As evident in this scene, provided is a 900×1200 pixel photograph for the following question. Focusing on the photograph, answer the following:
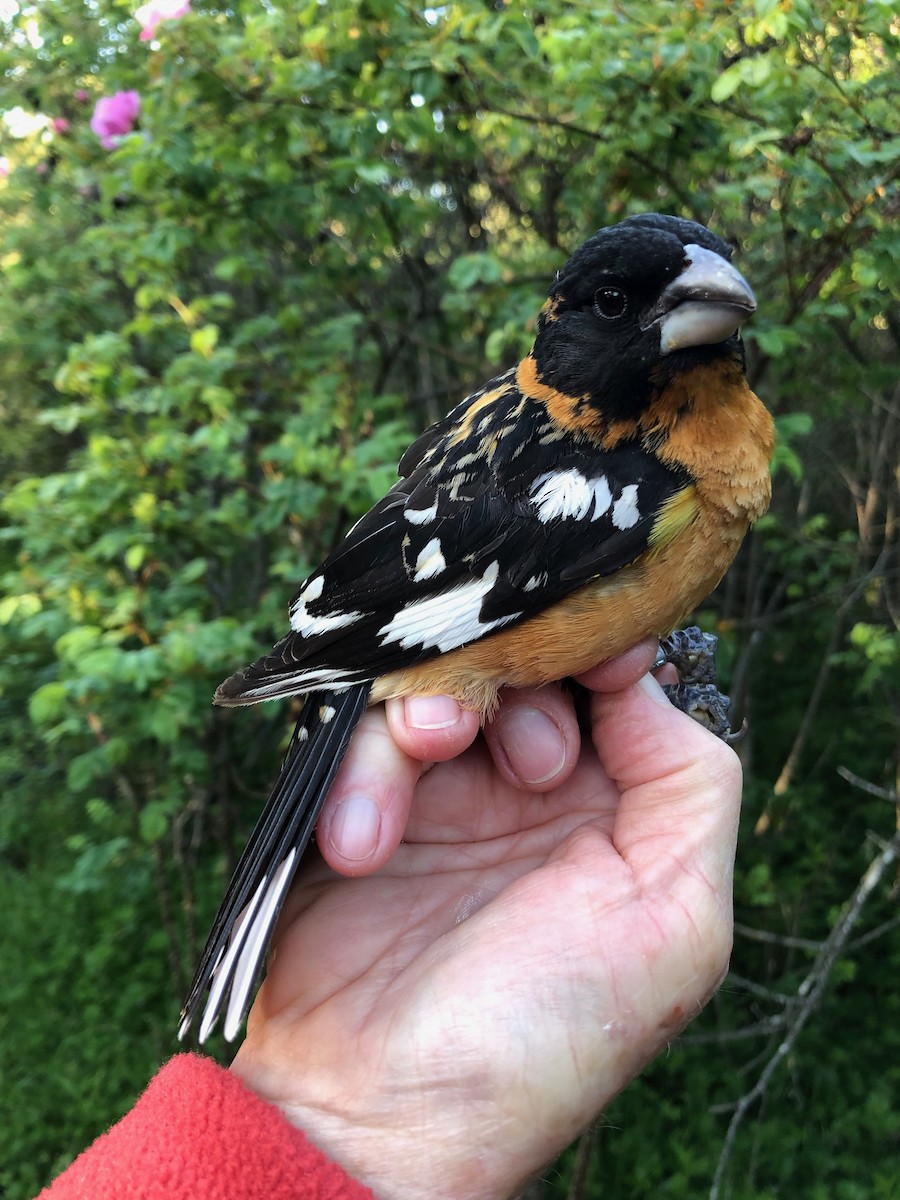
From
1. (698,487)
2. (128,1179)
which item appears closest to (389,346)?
(698,487)

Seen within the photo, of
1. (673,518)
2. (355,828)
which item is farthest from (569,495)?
(355,828)

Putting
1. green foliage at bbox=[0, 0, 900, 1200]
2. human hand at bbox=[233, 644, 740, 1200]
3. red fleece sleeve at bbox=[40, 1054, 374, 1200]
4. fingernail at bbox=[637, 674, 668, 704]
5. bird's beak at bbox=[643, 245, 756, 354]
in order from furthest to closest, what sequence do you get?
1. green foliage at bbox=[0, 0, 900, 1200]
2. fingernail at bbox=[637, 674, 668, 704]
3. bird's beak at bbox=[643, 245, 756, 354]
4. human hand at bbox=[233, 644, 740, 1200]
5. red fleece sleeve at bbox=[40, 1054, 374, 1200]

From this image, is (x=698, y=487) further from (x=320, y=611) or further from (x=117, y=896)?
(x=117, y=896)

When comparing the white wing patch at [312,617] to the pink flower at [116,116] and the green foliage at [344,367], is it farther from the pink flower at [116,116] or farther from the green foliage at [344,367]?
the pink flower at [116,116]

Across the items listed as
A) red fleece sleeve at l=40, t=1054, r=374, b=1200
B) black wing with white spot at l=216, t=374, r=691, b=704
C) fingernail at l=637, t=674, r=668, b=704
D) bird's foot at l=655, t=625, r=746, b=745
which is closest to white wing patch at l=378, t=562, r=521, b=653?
black wing with white spot at l=216, t=374, r=691, b=704

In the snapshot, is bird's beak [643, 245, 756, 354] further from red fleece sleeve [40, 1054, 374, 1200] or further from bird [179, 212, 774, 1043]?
red fleece sleeve [40, 1054, 374, 1200]

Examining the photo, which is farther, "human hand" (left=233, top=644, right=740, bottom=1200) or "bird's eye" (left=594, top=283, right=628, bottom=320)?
"bird's eye" (left=594, top=283, right=628, bottom=320)

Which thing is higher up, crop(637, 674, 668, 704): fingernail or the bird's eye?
the bird's eye
